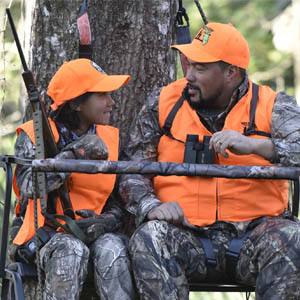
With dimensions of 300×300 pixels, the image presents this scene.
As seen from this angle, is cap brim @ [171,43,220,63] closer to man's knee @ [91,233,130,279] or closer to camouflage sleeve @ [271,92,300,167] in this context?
camouflage sleeve @ [271,92,300,167]

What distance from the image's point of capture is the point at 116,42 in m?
5.77

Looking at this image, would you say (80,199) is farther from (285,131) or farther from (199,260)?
(285,131)

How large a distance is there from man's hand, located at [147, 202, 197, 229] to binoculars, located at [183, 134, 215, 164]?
0.35 metres


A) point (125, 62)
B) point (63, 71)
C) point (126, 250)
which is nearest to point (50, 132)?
point (63, 71)

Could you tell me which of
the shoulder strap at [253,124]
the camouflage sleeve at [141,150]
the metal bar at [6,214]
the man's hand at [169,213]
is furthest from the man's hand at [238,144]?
the metal bar at [6,214]

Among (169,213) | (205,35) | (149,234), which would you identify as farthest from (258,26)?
(149,234)

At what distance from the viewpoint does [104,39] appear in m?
5.76

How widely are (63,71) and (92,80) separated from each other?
0.19 meters

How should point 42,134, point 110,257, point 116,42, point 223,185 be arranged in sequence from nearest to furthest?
point 110,257 < point 42,134 < point 223,185 < point 116,42

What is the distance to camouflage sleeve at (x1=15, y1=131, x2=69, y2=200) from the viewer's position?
4.74 meters

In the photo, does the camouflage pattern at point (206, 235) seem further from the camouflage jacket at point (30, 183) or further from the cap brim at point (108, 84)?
the cap brim at point (108, 84)

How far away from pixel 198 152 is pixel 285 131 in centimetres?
53

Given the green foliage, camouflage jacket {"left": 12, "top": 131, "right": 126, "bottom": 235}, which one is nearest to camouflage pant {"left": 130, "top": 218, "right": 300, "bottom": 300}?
camouflage jacket {"left": 12, "top": 131, "right": 126, "bottom": 235}

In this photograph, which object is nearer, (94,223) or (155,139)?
(94,223)
